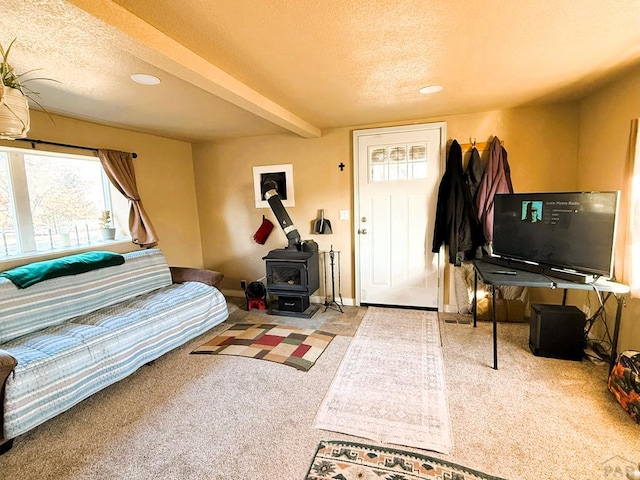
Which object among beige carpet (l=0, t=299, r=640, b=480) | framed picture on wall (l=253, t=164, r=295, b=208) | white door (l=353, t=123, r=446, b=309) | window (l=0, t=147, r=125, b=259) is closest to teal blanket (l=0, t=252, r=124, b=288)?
window (l=0, t=147, r=125, b=259)

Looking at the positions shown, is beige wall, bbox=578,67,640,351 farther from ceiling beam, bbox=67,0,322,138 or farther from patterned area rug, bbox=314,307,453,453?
ceiling beam, bbox=67,0,322,138

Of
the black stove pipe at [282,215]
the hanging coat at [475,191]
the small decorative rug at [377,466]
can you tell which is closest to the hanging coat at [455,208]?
the hanging coat at [475,191]

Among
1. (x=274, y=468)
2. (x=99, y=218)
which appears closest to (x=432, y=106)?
(x=274, y=468)

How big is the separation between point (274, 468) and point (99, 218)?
306 cm

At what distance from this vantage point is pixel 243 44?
167 centimetres

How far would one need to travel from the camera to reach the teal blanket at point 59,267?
2349 mm

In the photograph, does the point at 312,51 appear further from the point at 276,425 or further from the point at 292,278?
the point at 292,278

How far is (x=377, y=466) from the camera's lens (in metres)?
1.54

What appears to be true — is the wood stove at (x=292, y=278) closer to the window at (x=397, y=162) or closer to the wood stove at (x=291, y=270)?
the wood stove at (x=291, y=270)

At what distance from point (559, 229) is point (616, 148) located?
0.76 meters

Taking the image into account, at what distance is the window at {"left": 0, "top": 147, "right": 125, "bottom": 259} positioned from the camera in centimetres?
261

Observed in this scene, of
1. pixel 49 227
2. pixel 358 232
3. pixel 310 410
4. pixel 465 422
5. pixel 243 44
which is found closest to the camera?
pixel 243 44

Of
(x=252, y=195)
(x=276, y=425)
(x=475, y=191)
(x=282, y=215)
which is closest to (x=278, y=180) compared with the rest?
(x=252, y=195)

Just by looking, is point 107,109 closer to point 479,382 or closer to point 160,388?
point 160,388
